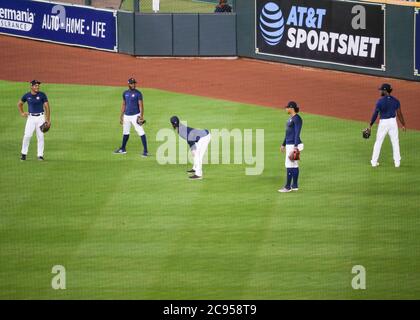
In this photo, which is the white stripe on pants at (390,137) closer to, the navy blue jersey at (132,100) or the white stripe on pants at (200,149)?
the white stripe on pants at (200,149)

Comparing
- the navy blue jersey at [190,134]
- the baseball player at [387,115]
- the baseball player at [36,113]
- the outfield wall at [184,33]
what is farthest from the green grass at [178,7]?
the navy blue jersey at [190,134]

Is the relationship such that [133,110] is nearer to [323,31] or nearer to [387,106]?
[387,106]

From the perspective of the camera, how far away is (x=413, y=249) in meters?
20.5

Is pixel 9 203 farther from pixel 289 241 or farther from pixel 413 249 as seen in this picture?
pixel 413 249

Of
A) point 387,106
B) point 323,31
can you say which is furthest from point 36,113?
point 323,31

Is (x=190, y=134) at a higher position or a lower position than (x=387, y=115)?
lower

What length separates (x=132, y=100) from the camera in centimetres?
2586

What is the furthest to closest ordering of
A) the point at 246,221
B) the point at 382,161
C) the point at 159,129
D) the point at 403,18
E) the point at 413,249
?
1. the point at 403,18
2. the point at 159,129
3. the point at 382,161
4. the point at 246,221
5. the point at 413,249

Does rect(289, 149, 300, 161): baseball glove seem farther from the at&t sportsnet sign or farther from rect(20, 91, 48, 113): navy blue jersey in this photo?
the at&t sportsnet sign

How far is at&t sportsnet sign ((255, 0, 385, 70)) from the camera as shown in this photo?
3250 cm

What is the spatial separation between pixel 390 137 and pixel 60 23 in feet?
51.2

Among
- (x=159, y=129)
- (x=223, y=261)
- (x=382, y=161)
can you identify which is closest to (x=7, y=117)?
(x=159, y=129)

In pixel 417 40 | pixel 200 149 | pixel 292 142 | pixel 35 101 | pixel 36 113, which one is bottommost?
pixel 200 149
